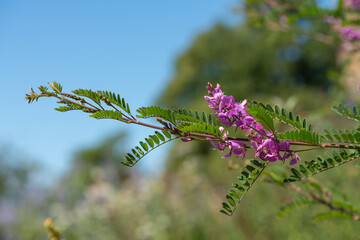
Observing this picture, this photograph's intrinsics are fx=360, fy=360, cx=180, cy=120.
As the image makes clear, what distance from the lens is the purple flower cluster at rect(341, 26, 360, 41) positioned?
2.54m

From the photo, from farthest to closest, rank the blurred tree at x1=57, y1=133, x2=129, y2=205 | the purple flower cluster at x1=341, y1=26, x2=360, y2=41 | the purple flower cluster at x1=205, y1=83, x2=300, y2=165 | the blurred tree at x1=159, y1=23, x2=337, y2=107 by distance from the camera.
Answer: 1. the blurred tree at x1=57, y1=133, x2=129, y2=205
2. the blurred tree at x1=159, y1=23, x2=337, y2=107
3. the purple flower cluster at x1=341, y1=26, x2=360, y2=41
4. the purple flower cluster at x1=205, y1=83, x2=300, y2=165

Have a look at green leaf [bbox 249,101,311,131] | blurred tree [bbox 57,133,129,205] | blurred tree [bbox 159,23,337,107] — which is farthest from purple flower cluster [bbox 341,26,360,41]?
blurred tree [bbox 57,133,129,205]

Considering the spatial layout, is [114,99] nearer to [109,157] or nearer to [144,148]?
[144,148]

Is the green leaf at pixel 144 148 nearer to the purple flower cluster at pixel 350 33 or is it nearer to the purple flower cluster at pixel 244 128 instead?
the purple flower cluster at pixel 244 128

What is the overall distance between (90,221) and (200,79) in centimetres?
2403

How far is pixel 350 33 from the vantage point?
2.56 meters

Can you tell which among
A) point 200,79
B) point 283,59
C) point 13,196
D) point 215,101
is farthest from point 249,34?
point 215,101

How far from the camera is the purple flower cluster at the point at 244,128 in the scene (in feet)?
2.61

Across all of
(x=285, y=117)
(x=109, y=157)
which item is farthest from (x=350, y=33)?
(x=109, y=157)

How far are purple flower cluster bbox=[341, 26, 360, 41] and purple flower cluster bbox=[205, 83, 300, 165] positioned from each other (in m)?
2.07

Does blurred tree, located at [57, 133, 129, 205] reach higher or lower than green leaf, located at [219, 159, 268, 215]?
higher

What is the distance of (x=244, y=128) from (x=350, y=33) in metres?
2.13

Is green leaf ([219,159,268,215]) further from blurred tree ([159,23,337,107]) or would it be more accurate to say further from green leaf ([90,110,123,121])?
blurred tree ([159,23,337,107])

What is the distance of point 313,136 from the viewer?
78 cm
